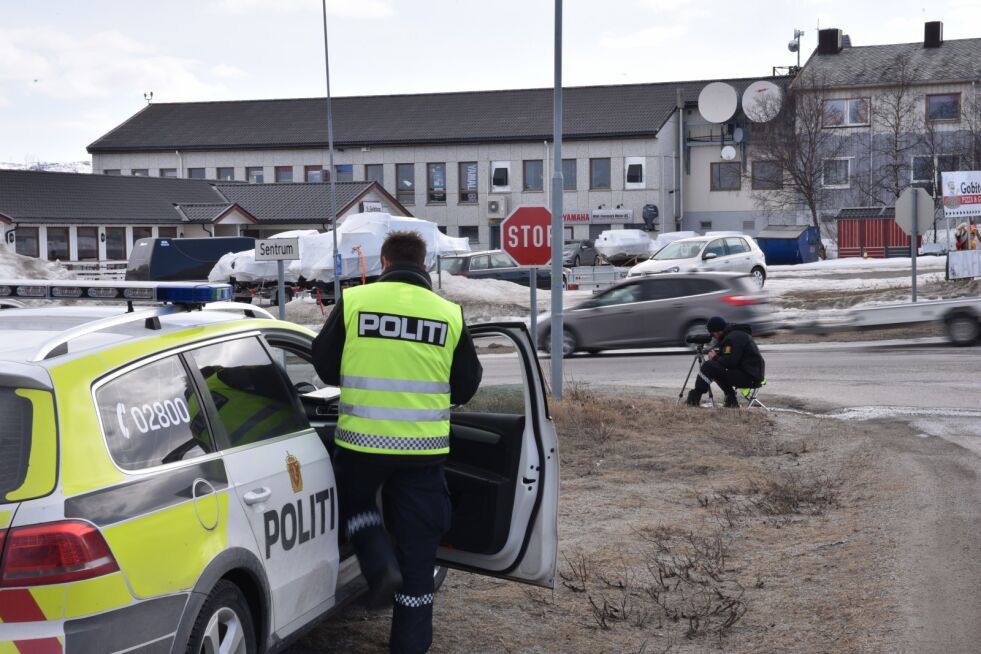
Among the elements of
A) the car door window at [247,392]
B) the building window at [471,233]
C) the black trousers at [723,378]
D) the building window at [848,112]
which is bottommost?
the black trousers at [723,378]

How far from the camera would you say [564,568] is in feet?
22.5

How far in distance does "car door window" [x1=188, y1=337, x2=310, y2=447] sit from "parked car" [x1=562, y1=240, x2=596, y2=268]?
5119cm

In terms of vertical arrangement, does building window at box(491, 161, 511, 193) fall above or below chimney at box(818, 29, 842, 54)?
below

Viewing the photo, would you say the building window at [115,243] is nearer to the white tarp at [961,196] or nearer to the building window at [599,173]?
the building window at [599,173]

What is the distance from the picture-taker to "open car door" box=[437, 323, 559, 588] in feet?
17.4

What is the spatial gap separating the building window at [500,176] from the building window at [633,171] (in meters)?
6.58

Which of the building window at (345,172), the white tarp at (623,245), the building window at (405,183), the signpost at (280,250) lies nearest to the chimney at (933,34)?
the white tarp at (623,245)

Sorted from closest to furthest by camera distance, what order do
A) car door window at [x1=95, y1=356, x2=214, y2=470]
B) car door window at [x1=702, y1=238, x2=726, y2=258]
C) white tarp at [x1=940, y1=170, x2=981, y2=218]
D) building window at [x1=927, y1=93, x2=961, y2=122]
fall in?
car door window at [x1=95, y1=356, x2=214, y2=470] < white tarp at [x1=940, y1=170, x2=981, y2=218] < car door window at [x1=702, y1=238, x2=726, y2=258] < building window at [x1=927, y1=93, x2=961, y2=122]

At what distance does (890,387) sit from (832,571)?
9.69 m

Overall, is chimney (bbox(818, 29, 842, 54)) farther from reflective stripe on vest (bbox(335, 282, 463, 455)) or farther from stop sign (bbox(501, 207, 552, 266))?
reflective stripe on vest (bbox(335, 282, 463, 455))

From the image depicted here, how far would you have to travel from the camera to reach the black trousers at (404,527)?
488 cm

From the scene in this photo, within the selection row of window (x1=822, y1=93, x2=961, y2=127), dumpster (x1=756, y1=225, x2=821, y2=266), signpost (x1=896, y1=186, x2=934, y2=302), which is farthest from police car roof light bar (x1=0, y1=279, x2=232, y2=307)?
row of window (x1=822, y1=93, x2=961, y2=127)

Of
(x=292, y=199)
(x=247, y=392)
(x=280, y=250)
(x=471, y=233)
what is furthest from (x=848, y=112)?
(x=247, y=392)

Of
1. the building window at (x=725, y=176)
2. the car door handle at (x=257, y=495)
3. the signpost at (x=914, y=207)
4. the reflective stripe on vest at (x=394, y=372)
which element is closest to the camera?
the car door handle at (x=257, y=495)
